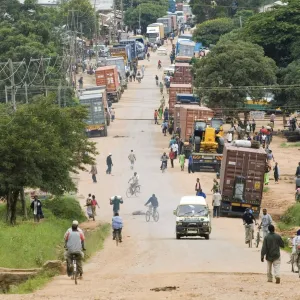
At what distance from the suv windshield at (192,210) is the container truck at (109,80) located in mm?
62318

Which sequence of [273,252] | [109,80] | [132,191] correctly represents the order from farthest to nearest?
1. [109,80]
2. [132,191]
3. [273,252]

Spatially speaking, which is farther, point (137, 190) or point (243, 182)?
point (137, 190)

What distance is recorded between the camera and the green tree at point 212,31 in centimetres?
13825

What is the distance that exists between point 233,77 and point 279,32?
18.0m

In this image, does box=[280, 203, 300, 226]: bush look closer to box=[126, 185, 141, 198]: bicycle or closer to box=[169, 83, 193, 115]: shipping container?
box=[126, 185, 141, 198]: bicycle

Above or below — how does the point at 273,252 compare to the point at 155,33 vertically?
above

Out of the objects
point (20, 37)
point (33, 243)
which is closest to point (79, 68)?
point (20, 37)

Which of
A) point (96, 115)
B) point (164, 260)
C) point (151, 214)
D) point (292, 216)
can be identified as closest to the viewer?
point (164, 260)

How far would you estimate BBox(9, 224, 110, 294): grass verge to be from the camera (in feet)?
83.3

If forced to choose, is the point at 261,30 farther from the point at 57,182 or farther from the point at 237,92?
the point at 57,182

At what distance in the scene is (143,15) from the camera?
7190 inches

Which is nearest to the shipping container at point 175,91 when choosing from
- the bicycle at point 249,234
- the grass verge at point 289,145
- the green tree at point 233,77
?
the green tree at point 233,77

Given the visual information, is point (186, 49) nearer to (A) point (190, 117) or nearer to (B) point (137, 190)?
(A) point (190, 117)

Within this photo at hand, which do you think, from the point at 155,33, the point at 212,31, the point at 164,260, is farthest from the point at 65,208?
the point at 155,33
